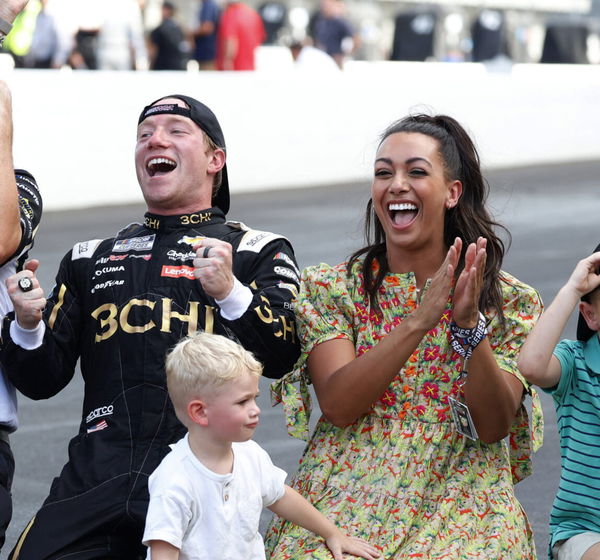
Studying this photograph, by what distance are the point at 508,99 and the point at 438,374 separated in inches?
584

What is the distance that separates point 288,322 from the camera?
4148mm

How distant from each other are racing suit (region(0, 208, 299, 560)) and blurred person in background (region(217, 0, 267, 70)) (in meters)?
14.2

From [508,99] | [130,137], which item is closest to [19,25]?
[130,137]

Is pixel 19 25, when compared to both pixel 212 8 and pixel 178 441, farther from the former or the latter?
pixel 178 441

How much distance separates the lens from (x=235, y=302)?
154 inches

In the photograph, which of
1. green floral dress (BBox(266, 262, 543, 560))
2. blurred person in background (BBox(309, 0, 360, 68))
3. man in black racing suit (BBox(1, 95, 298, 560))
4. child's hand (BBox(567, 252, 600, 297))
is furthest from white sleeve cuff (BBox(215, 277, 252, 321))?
blurred person in background (BBox(309, 0, 360, 68))

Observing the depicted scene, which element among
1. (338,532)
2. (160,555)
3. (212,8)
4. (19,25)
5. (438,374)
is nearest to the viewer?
(160,555)

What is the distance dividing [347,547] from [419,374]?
0.62 metres

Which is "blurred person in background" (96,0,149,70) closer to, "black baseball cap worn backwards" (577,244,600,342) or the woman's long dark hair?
the woman's long dark hair

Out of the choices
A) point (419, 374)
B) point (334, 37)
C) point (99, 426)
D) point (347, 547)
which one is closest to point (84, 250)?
point (99, 426)

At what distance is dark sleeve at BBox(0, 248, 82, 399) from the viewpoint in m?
4.11

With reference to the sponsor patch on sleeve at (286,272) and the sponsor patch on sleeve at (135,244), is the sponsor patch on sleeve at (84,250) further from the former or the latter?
the sponsor patch on sleeve at (286,272)

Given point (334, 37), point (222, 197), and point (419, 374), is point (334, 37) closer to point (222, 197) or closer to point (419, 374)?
point (222, 197)

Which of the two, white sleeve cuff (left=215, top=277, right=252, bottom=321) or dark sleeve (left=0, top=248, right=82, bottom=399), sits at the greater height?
white sleeve cuff (left=215, top=277, right=252, bottom=321)
